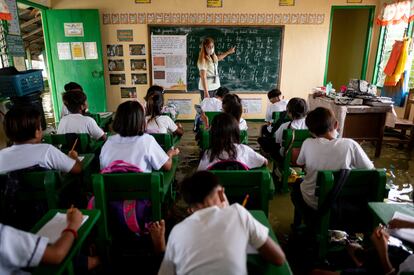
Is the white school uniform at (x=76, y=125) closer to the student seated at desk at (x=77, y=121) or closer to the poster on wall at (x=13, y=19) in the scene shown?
the student seated at desk at (x=77, y=121)

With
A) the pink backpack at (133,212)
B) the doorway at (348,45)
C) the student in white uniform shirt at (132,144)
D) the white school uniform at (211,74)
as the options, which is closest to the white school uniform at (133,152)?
the student in white uniform shirt at (132,144)

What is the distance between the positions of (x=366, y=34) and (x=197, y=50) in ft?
10.7

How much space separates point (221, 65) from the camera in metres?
5.78

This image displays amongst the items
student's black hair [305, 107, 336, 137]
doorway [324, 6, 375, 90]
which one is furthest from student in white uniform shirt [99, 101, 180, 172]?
doorway [324, 6, 375, 90]

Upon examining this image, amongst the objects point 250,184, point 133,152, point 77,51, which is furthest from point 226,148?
point 77,51

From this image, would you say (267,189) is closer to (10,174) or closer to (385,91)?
(10,174)

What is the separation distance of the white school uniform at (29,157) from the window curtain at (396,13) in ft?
16.9

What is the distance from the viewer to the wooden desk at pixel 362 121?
393 centimetres

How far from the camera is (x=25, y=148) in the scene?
1.72 metres

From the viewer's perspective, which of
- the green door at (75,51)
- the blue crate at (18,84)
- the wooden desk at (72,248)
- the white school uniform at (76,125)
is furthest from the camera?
the green door at (75,51)

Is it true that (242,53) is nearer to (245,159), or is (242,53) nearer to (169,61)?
(169,61)

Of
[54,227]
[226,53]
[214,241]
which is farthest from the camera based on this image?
[226,53]

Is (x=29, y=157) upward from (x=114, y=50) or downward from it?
downward

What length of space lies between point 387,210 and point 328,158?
513 millimetres
